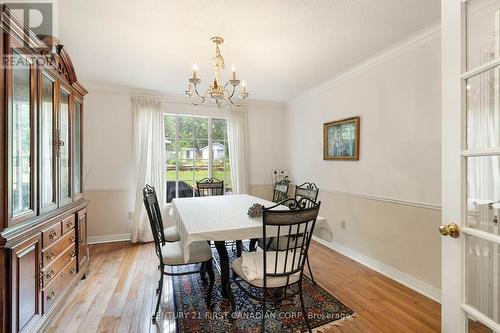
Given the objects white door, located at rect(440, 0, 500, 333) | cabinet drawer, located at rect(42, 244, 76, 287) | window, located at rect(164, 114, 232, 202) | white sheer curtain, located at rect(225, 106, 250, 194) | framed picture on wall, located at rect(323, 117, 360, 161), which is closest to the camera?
white door, located at rect(440, 0, 500, 333)

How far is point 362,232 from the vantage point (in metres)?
3.16

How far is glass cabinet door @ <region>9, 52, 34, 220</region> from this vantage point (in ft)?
4.87

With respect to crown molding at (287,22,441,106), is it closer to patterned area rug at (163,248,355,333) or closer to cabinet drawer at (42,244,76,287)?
patterned area rug at (163,248,355,333)

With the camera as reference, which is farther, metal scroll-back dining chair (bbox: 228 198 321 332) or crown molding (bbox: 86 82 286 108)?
crown molding (bbox: 86 82 286 108)

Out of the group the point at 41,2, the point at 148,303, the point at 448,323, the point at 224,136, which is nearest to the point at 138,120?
the point at 224,136

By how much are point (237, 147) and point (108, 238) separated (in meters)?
2.67

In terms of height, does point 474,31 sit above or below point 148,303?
above

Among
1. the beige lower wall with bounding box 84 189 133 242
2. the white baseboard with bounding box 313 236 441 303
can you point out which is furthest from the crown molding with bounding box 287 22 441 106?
the beige lower wall with bounding box 84 189 133 242

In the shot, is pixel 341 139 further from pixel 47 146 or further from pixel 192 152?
pixel 47 146

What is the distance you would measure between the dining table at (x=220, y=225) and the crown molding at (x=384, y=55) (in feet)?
6.52

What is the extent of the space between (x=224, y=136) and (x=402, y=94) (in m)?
3.07

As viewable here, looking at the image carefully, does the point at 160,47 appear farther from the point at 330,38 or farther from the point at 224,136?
the point at 224,136

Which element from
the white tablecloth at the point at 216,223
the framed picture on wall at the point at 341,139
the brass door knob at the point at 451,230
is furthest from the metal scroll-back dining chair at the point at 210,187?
the brass door knob at the point at 451,230

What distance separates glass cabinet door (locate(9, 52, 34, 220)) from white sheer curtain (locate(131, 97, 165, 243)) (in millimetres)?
2342
